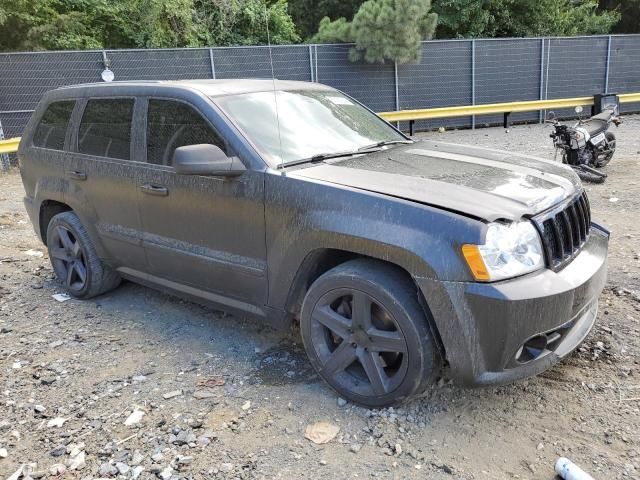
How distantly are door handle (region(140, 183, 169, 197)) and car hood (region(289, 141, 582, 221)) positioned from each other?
1068 mm

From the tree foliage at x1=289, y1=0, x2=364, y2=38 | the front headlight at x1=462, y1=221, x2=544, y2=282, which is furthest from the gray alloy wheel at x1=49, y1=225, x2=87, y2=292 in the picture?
the tree foliage at x1=289, y1=0, x2=364, y2=38

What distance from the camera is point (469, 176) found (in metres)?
3.14

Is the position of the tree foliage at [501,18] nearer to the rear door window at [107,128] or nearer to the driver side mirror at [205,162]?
the rear door window at [107,128]

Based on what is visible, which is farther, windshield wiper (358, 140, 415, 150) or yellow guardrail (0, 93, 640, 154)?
yellow guardrail (0, 93, 640, 154)

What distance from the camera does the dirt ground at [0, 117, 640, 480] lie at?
8.83ft

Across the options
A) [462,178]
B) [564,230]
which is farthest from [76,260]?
[564,230]

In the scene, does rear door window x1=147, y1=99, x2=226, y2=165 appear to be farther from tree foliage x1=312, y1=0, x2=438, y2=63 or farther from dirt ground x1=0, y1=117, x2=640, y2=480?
tree foliage x1=312, y1=0, x2=438, y2=63

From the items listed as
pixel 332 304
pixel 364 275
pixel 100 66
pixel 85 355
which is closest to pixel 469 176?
pixel 364 275

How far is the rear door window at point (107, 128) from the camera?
410 cm

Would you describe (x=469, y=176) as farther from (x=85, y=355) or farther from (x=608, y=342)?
(x=85, y=355)

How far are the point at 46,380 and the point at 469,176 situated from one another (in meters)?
2.93

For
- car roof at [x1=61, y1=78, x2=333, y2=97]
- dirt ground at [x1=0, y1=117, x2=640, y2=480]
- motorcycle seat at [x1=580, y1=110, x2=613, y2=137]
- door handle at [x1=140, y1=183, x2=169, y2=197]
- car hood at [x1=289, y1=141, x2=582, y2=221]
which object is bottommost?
dirt ground at [x1=0, y1=117, x2=640, y2=480]

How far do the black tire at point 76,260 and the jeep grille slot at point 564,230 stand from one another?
3465mm

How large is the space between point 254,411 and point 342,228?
116 cm
